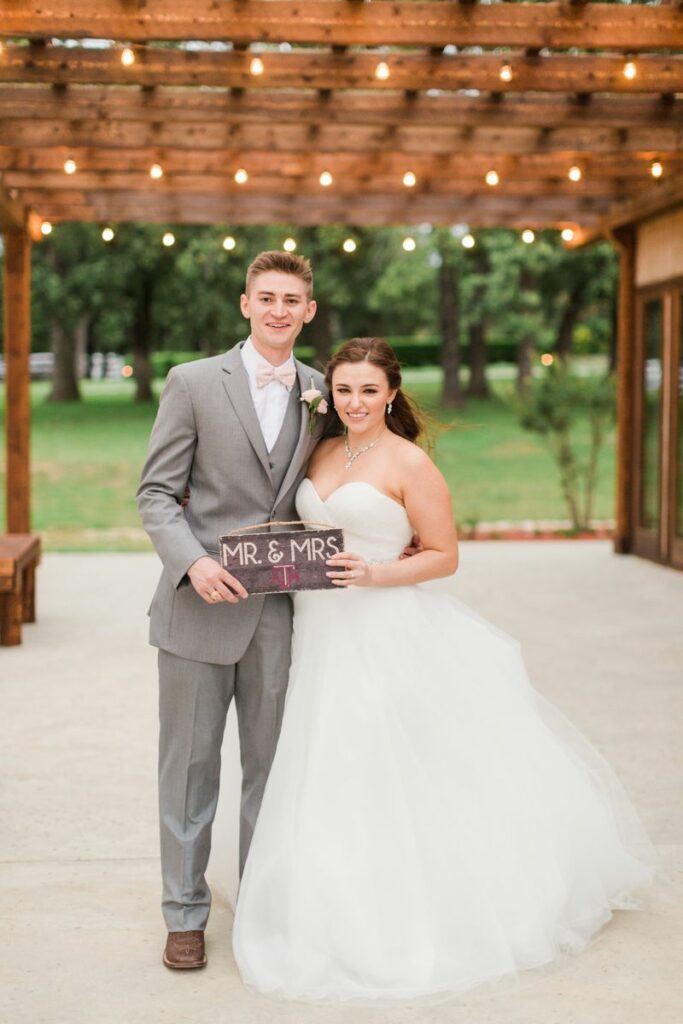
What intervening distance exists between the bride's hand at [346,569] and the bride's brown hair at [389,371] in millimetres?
596

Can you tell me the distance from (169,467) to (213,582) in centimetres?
38

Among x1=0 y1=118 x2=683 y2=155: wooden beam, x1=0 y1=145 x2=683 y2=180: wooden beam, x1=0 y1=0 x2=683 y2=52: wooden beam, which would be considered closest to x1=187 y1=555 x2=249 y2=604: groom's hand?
x1=0 y1=0 x2=683 y2=52: wooden beam

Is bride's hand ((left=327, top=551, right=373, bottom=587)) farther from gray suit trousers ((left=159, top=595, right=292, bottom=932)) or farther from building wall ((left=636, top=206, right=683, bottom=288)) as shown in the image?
building wall ((left=636, top=206, right=683, bottom=288))

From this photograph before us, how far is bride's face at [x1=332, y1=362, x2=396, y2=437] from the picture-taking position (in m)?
3.76

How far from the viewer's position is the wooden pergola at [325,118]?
7.15 metres

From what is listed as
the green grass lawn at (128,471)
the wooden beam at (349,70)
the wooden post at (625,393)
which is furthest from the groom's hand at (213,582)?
the green grass lawn at (128,471)

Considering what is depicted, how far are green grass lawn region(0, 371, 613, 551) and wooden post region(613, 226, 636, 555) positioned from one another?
1.83 m

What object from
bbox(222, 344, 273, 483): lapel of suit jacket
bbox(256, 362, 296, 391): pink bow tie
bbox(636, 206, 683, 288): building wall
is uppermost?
bbox(636, 206, 683, 288): building wall

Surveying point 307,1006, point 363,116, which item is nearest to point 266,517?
point 307,1006

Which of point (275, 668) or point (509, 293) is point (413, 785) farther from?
point (509, 293)

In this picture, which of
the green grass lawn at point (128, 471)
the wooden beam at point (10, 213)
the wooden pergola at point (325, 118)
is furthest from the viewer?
the green grass lawn at point (128, 471)

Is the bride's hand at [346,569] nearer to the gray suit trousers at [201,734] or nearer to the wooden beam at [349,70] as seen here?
the gray suit trousers at [201,734]

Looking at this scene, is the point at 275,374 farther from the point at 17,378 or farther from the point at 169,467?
the point at 17,378

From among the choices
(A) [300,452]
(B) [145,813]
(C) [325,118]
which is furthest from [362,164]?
(A) [300,452]
